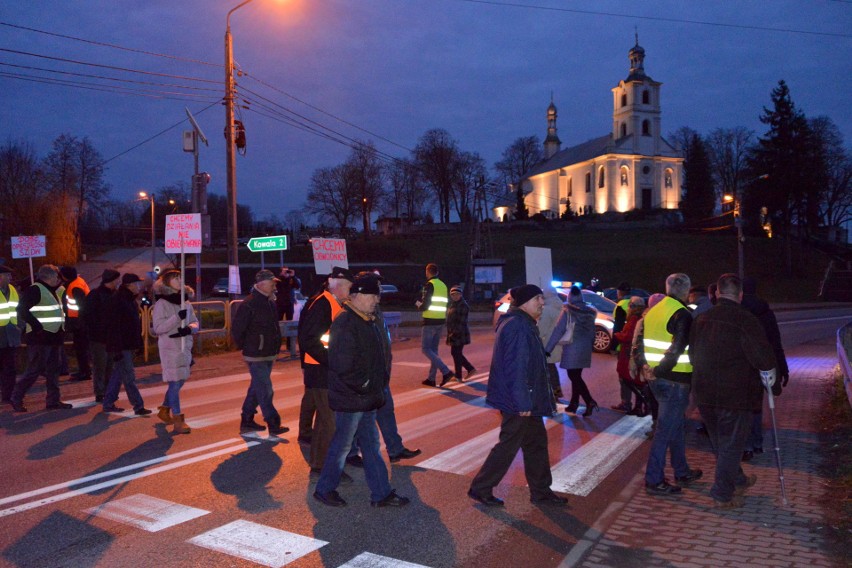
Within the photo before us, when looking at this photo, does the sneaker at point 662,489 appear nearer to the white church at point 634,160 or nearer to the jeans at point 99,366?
the jeans at point 99,366

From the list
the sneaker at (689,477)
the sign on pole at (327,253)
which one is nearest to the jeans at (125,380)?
the sneaker at (689,477)

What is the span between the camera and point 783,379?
810 centimetres

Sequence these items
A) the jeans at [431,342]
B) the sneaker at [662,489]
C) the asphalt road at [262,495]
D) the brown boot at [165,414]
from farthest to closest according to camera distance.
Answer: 1. the jeans at [431,342]
2. the brown boot at [165,414]
3. the sneaker at [662,489]
4. the asphalt road at [262,495]

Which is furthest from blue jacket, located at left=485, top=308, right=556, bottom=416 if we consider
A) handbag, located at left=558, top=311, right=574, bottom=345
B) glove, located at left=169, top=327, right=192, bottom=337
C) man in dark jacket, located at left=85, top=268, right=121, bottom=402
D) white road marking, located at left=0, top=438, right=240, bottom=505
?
man in dark jacket, located at left=85, top=268, right=121, bottom=402

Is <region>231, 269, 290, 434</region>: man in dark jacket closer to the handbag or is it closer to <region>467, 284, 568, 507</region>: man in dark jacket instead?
<region>467, 284, 568, 507</region>: man in dark jacket

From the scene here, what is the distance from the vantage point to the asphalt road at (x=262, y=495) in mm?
4672

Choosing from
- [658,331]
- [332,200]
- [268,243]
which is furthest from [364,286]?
→ [332,200]

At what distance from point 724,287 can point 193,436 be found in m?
5.90

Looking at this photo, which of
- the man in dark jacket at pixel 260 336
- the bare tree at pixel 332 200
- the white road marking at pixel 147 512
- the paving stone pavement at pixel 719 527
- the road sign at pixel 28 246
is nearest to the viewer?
the paving stone pavement at pixel 719 527

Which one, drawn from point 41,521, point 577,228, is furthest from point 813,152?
point 41,521

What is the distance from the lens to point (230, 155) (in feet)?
59.0

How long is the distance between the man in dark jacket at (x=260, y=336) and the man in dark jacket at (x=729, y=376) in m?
4.56

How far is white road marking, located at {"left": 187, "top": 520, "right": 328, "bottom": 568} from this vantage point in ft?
15.0

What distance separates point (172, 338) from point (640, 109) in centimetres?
8465
